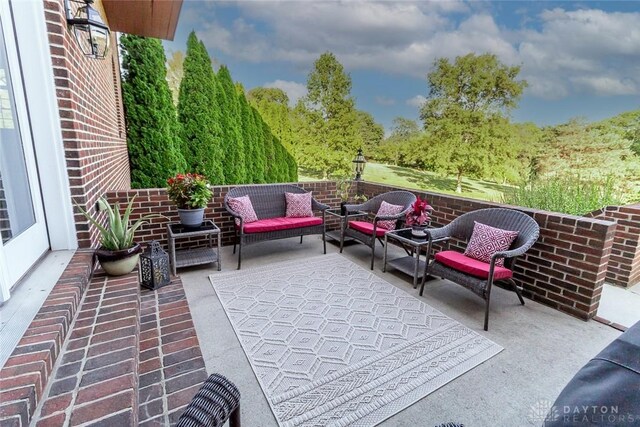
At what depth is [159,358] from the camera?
183 cm

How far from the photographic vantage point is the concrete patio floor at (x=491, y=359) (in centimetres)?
164

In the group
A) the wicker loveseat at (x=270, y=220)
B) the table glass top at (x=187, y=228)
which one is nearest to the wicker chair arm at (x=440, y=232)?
the wicker loveseat at (x=270, y=220)

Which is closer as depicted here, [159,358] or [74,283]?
[74,283]

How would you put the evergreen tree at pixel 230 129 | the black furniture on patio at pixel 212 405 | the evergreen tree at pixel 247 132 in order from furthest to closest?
the evergreen tree at pixel 247 132 → the evergreen tree at pixel 230 129 → the black furniture on patio at pixel 212 405

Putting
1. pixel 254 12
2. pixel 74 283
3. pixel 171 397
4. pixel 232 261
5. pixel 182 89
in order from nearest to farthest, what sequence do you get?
1. pixel 171 397
2. pixel 74 283
3. pixel 232 261
4. pixel 182 89
5. pixel 254 12

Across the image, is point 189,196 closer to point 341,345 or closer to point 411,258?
point 341,345

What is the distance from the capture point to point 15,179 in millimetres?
1664

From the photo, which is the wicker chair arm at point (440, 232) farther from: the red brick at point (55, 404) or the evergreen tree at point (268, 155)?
the evergreen tree at point (268, 155)

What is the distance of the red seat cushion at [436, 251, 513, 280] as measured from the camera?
2570mm

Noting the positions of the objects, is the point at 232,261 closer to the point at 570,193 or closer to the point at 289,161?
the point at 570,193

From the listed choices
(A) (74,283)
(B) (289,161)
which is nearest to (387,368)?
(A) (74,283)

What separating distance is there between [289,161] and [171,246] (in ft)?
19.8

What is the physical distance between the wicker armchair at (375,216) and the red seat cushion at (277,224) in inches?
18.1

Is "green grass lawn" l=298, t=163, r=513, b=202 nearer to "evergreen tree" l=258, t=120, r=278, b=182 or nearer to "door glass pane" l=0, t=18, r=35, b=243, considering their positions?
"evergreen tree" l=258, t=120, r=278, b=182
